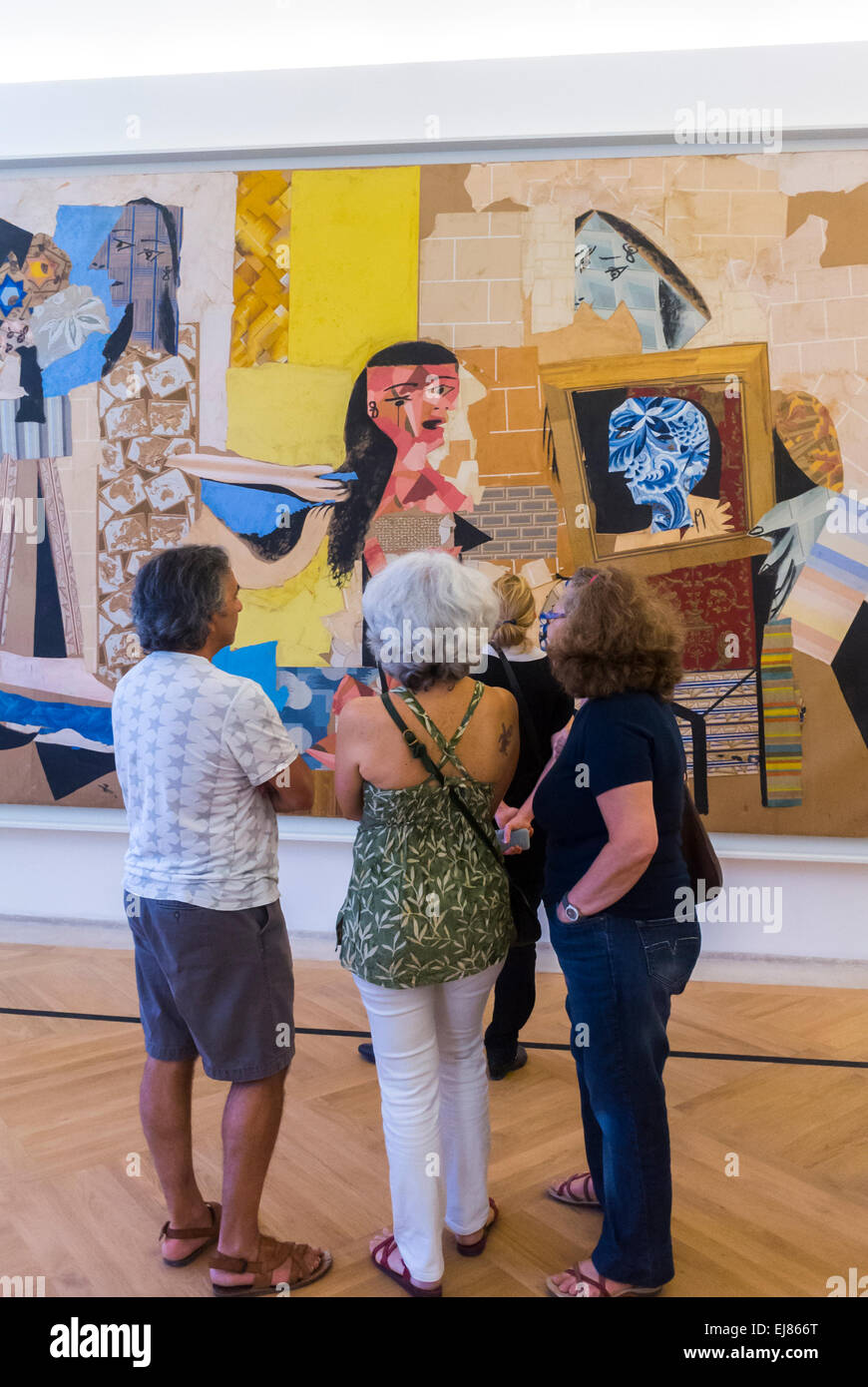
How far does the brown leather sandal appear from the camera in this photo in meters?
2.20

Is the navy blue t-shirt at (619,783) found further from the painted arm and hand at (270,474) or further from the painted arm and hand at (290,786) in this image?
the painted arm and hand at (270,474)

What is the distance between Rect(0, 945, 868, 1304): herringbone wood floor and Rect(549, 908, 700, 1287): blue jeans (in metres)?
0.27

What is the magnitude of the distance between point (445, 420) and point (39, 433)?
1992 millimetres

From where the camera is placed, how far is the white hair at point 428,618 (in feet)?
6.39

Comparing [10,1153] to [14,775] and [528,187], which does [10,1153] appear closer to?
[14,775]

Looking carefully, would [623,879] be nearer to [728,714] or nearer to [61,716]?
[728,714]

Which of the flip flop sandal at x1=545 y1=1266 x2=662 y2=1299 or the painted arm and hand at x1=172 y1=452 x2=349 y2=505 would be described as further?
the painted arm and hand at x1=172 y1=452 x2=349 y2=505

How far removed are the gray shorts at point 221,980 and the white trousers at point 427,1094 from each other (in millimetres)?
243

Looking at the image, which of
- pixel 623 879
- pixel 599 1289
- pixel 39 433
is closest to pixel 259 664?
pixel 39 433

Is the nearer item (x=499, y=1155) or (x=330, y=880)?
(x=499, y=1155)

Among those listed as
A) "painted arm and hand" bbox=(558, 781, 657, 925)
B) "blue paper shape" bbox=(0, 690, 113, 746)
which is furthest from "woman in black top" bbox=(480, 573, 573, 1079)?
"blue paper shape" bbox=(0, 690, 113, 746)

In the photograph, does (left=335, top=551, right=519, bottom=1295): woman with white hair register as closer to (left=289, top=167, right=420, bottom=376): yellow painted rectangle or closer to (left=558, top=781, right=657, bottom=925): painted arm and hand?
(left=558, top=781, right=657, bottom=925): painted arm and hand

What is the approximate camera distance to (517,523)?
443cm

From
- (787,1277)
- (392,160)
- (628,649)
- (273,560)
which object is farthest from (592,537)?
(787,1277)
